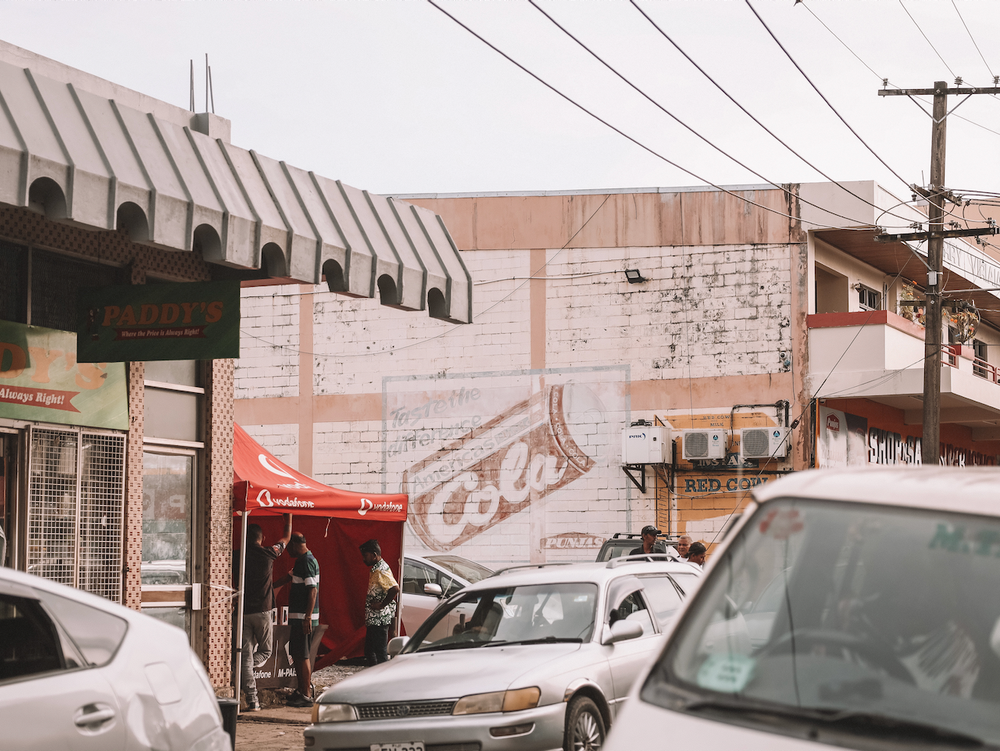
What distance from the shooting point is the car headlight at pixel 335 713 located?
823 centimetres

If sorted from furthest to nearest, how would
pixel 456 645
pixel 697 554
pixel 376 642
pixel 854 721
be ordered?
1. pixel 697 554
2. pixel 376 642
3. pixel 456 645
4. pixel 854 721

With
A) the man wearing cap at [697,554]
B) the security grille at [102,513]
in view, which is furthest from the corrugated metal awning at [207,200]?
the man wearing cap at [697,554]

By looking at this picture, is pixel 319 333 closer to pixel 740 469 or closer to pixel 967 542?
pixel 740 469

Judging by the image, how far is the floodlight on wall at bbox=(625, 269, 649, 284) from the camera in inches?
995

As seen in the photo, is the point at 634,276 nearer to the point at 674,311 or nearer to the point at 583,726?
the point at 674,311

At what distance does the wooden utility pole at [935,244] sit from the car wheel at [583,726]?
14.9 meters

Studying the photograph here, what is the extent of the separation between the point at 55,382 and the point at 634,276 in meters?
16.3

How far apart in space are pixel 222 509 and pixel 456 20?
528 cm

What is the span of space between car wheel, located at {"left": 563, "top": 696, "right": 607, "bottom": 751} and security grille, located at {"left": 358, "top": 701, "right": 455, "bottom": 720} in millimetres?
795

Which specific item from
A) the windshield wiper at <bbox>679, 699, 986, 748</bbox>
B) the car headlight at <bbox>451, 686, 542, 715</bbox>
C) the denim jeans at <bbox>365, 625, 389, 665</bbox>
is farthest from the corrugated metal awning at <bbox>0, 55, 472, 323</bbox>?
the windshield wiper at <bbox>679, 699, 986, 748</bbox>

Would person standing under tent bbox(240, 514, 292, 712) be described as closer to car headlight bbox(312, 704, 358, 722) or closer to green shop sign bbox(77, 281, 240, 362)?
green shop sign bbox(77, 281, 240, 362)

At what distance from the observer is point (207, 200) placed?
9.08 m

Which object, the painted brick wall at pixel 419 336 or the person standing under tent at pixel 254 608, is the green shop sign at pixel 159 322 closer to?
the person standing under tent at pixel 254 608

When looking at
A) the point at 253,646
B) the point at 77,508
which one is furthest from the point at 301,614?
the point at 77,508
